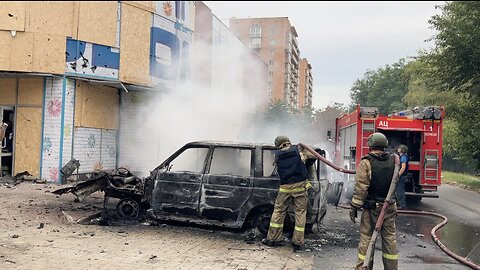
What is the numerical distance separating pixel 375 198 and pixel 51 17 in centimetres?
1150

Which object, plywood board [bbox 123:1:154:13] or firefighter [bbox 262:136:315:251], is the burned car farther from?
plywood board [bbox 123:1:154:13]

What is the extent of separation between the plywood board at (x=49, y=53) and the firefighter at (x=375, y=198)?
10.7 metres

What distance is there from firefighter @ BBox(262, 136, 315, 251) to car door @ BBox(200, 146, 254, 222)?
644 mm

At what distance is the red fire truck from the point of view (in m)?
11.9

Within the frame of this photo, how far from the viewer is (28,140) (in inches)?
530

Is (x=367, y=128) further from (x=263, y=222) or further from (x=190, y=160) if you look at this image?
(x=190, y=160)

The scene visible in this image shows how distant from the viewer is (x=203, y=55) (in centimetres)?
1934

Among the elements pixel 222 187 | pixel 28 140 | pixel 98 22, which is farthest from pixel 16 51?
pixel 222 187

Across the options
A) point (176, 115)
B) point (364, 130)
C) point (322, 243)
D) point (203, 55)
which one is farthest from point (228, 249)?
point (203, 55)

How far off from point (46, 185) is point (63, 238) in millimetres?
7056

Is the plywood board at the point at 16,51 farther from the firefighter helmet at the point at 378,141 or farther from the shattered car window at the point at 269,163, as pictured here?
the firefighter helmet at the point at 378,141

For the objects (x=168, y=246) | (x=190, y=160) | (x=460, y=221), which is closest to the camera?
(x=168, y=246)

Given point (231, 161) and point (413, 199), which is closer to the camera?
point (231, 161)

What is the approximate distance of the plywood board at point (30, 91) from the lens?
13.4 metres
